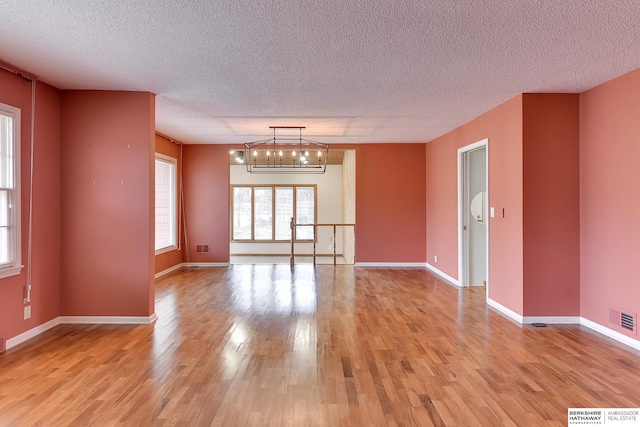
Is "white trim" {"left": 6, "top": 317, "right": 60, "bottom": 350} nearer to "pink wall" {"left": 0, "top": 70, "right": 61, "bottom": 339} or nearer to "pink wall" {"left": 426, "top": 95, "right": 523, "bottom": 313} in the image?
"pink wall" {"left": 0, "top": 70, "right": 61, "bottom": 339}

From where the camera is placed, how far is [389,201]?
317 inches

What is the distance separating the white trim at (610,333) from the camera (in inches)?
139

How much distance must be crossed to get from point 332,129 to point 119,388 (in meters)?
4.79

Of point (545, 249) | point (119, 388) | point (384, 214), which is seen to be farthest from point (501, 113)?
point (119, 388)

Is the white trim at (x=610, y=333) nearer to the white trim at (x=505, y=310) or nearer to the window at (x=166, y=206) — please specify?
the white trim at (x=505, y=310)

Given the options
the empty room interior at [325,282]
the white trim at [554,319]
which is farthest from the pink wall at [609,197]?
the white trim at [554,319]

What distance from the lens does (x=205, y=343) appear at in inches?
142

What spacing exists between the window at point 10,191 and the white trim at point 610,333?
18.5ft

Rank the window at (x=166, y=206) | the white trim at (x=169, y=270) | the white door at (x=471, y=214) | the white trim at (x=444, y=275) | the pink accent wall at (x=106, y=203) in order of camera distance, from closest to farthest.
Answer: the pink accent wall at (x=106, y=203)
the white door at (x=471, y=214)
the white trim at (x=444, y=275)
the white trim at (x=169, y=270)
the window at (x=166, y=206)

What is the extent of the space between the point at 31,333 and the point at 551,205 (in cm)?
549

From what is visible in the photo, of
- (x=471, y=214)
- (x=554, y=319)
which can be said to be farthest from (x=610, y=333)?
(x=471, y=214)

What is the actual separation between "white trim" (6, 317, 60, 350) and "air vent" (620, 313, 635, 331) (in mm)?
5584

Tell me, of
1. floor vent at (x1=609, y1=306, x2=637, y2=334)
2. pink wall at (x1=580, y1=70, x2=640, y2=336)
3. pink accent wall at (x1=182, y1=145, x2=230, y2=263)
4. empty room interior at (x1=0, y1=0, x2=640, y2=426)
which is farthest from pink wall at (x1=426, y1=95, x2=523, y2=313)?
pink accent wall at (x1=182, y1=145, x2=230, y2=263)
